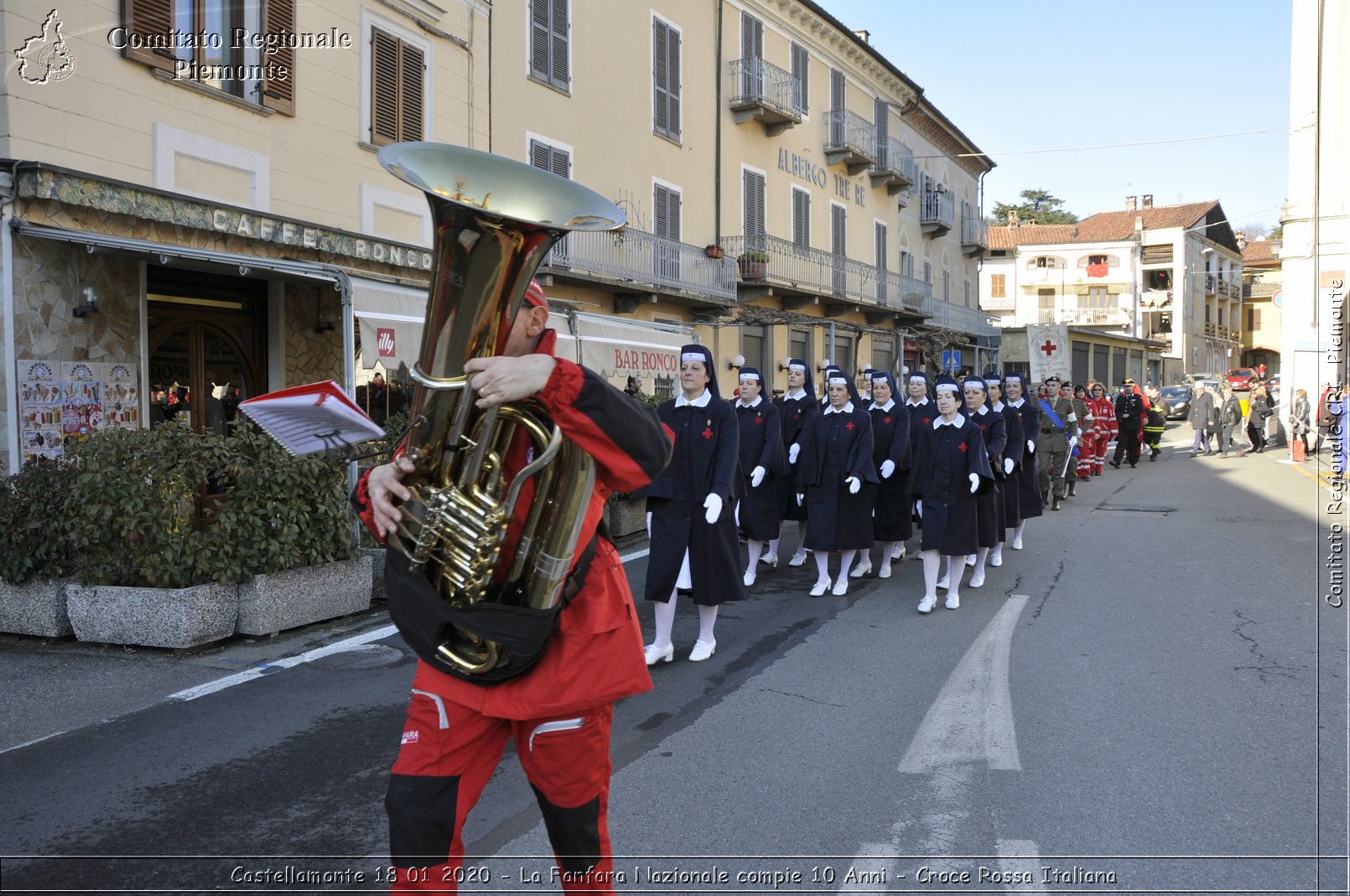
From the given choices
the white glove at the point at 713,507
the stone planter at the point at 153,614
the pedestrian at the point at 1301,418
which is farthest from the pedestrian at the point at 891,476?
the pedestrian at the point at 1301,418

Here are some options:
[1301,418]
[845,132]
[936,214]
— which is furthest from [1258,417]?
[845,132]

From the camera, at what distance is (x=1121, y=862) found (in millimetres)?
3570

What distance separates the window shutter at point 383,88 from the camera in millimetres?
13289

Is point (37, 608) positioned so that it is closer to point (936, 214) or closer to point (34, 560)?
point (34, 560)

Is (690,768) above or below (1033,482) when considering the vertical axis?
below

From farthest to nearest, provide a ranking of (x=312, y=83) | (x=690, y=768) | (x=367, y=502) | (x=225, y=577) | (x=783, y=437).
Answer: (x=312, y=83) → (x=783, y=437) → (x=225, y=577) → (x=690, y=768) → (x=367, y=502)

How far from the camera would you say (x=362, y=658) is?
251 inches

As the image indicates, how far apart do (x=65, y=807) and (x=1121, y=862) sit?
158 inches

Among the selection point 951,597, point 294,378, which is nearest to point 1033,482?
point 951,597

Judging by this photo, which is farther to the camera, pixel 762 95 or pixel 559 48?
pixel 762 95

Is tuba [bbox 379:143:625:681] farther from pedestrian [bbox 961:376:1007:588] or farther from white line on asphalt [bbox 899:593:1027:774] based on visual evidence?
Result: pedestrian [bbox 961:376:1007:588]

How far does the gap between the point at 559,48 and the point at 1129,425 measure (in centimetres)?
1531

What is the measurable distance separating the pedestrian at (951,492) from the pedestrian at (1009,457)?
167cm

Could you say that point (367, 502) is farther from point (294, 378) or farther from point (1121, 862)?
point (294, 378)
